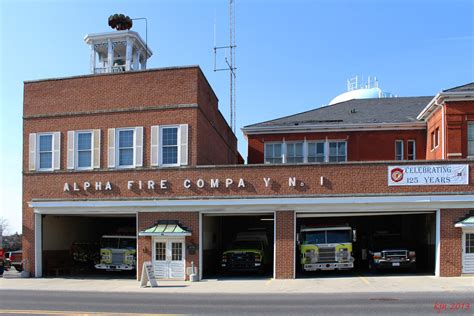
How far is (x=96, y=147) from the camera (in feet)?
85.1

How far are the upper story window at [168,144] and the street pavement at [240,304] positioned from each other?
808 cm

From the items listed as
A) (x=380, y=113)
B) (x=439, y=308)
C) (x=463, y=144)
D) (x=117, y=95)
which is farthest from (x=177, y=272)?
(x=380, y=113)

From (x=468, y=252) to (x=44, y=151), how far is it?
20.4m

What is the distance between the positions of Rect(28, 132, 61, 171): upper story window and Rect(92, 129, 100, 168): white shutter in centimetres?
190

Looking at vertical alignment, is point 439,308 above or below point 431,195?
below

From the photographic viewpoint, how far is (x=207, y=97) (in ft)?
89.8

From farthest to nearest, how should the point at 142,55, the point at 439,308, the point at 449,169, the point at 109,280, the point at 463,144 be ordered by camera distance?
the point at 142,55 → the point at 463,144 → the point at 109,280 → the point at 449,169 → the point at 439,308

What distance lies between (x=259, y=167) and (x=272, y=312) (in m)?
11.0

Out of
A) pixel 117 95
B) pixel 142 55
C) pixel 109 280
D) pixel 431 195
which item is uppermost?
pixel 142 55

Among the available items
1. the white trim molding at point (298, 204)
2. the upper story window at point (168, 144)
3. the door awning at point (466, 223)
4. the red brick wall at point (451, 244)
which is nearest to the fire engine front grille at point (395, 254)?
the red brick wall at point (451, 244)

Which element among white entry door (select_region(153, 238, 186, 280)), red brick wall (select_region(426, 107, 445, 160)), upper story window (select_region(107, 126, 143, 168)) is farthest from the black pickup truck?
upper story window (select_region(107, 126, 143, 168))

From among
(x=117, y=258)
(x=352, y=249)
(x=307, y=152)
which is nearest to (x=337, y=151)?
(x=307, y=152)

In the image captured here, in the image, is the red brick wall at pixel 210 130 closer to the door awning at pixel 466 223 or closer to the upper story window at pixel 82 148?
the upper story window at pixel 82 148

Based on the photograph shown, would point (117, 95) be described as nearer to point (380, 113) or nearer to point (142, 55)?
point (142, 55)
